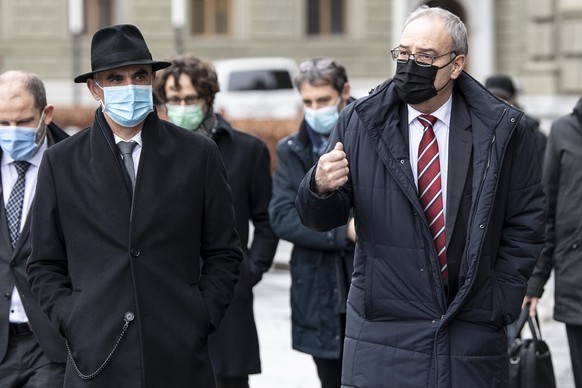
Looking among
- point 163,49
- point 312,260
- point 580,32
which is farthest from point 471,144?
point 163,49

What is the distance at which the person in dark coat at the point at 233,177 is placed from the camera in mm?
6590

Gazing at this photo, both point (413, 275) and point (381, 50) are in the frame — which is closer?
point (413, 275)

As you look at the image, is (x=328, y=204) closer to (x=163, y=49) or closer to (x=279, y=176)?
(x=279, y=176)

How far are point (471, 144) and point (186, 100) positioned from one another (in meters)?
2.27

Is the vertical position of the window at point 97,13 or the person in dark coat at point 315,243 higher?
the window at point 97,13

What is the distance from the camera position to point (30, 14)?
109ft

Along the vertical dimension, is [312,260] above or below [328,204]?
below

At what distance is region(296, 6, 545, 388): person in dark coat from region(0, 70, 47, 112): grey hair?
156cm

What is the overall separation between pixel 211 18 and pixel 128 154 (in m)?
29.0

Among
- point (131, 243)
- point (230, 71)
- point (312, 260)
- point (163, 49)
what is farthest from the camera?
Result: point (163, 49)

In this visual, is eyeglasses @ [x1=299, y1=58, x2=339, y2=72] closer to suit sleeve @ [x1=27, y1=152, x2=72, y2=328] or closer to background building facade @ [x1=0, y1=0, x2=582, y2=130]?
suit sleeve @ [x1=27, y1=152, x2=72, y2=328]

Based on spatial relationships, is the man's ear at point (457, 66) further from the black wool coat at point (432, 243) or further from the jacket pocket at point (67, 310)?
the jacket pocket at point (67, 310)

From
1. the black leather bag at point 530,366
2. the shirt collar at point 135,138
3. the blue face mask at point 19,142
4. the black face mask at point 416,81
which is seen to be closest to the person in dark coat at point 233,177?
the blue face mask at point 19,142

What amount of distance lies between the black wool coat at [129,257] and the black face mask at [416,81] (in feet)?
2.35
